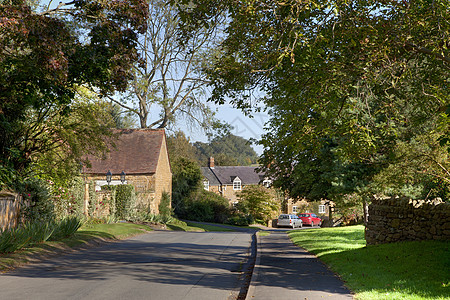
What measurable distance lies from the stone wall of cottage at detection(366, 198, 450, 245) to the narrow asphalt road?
4895 mm

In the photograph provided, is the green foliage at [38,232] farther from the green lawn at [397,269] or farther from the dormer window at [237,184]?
the dormer window at [237,184]

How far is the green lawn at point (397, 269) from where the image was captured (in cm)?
834

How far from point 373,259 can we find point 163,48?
27.0 meters

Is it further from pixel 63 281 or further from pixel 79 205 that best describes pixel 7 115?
pixel 63 281

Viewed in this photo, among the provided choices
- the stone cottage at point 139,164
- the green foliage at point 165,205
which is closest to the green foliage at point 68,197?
the stone cottage at point 139,164

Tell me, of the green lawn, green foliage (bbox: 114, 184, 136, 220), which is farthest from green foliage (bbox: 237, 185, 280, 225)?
the green lawn

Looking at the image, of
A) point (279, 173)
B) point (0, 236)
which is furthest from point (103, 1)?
point (279, 173)

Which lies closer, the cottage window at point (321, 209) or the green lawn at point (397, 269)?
the green lawn at point (397, 269)

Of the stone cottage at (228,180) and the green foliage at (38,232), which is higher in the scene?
the stone cottage at (228,180)

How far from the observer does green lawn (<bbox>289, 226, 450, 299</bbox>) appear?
328 inches

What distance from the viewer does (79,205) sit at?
78.6ft

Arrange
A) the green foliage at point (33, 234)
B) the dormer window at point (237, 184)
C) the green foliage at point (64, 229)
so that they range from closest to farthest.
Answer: the green foliage at point (33, 234), the green foliage at point (64, 229), the dormer window at point (237, 184)

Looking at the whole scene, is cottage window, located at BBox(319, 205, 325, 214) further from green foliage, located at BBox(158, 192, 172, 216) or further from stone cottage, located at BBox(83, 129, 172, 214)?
green foliage, located at BBox(158, 192, 172, 216)

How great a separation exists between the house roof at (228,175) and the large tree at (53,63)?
52.0 metres
